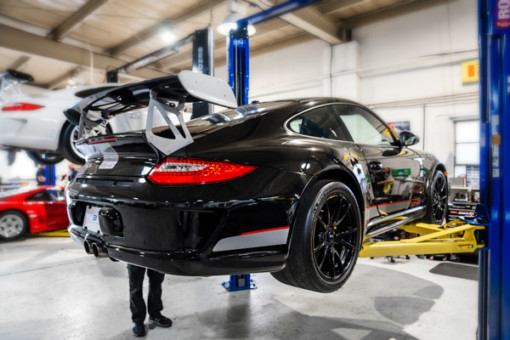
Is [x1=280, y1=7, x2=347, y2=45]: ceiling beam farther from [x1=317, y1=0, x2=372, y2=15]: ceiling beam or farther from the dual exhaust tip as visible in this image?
the dual exhaust tip

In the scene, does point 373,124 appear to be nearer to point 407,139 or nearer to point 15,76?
point 407,139

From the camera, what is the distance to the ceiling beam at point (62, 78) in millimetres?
11847

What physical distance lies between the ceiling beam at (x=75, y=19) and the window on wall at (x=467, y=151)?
25.9ft

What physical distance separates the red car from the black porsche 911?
520 cm

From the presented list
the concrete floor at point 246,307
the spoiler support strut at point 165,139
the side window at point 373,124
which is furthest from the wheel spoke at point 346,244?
the concrete floor at point 246,307

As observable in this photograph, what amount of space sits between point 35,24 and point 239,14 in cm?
611

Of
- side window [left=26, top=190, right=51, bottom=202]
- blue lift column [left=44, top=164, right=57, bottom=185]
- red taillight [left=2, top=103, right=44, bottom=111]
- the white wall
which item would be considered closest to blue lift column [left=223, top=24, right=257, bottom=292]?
red taillight [left=2, top=103, right=44, bottom=111]

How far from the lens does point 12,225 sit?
6230 mm

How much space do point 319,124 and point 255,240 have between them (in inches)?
38.8

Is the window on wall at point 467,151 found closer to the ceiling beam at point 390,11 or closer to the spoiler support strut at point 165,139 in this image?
the ceiling beam at point 390,11

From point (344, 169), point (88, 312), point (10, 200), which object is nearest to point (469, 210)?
point (344, 169)

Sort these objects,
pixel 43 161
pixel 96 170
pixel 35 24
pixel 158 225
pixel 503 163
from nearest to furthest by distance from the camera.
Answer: pixel 158 225, pixel 96 170, pixel 503 163, pixel 43 161, pixel 35 24

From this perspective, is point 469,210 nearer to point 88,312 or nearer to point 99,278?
point 88,312

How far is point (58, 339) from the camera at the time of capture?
2.64m
